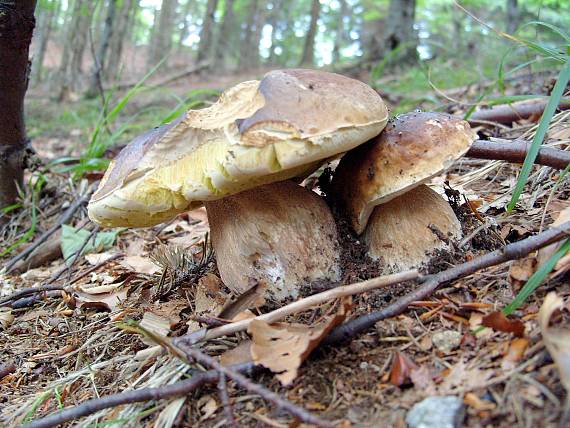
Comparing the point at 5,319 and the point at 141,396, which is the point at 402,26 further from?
the point at 141,396

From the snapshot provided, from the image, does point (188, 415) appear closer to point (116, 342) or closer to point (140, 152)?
point (116, 342)

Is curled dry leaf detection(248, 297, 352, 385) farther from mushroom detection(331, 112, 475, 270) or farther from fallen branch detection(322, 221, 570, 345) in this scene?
mushroom detection(331, 112, 475, 270)

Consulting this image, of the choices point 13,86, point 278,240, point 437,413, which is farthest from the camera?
point 13,86

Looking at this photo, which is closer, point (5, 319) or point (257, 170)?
point (257, 170)

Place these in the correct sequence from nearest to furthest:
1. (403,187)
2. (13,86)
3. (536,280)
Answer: (536,280), (403,187), (13,86)

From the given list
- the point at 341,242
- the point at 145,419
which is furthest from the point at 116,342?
the point at 341,242

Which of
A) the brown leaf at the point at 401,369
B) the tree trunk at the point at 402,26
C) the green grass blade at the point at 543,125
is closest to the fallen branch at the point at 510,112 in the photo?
the green grass blade at the point at 543,125

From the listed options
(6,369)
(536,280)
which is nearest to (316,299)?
(536,280)
